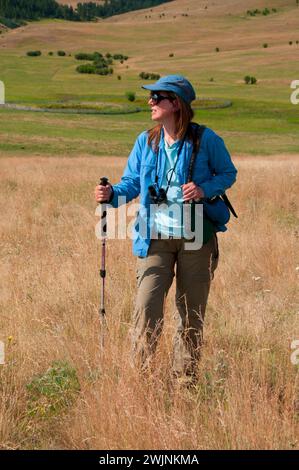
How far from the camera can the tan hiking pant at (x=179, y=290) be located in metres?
4.33

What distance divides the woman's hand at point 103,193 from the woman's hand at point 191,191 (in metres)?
0.53

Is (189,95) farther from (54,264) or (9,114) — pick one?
(9,114)

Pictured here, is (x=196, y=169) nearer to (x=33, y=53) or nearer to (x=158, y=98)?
(x=158, y=98)

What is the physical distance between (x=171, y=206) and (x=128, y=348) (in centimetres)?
103

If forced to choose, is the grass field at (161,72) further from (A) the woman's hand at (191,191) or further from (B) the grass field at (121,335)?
(A) the woman's hand at (191,191)

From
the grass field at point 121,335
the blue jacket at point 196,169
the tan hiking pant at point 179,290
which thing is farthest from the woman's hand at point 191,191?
the grass field at point 121,335

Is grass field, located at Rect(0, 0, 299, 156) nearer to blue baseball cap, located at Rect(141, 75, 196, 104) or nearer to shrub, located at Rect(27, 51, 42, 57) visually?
shrub, located at Rect(27, 51, 42, 57)

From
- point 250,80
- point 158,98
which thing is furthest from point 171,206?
point 250,80

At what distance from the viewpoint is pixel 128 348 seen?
4.66 meters

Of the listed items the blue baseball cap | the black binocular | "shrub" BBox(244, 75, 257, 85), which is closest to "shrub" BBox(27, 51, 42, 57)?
"shrub" BBox(244, 75, 257, 85)

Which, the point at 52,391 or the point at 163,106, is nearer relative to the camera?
the point at 52,391

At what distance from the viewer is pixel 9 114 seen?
174 feet

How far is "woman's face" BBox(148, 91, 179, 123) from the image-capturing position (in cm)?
435

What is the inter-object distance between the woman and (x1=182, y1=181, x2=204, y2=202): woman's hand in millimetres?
68
